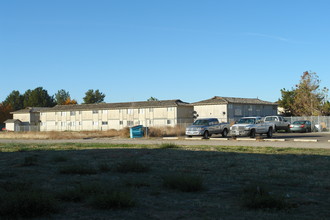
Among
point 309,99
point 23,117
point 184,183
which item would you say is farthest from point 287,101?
point 184,183

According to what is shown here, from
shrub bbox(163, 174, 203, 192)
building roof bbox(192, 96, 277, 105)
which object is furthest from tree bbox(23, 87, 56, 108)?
shrub bbox(163, 174, 203, 192)

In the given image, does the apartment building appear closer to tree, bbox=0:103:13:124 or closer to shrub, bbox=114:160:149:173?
tree, bbox=0:103:13:124

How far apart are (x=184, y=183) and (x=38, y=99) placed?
125977 millimetres

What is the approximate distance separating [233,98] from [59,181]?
5785cm

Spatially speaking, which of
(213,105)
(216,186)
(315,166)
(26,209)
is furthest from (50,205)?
(213,105)

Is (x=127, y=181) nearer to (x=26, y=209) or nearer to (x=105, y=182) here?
(x=105, y=182)

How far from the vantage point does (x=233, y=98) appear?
65.6m

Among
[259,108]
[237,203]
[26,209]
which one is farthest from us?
[259,108]

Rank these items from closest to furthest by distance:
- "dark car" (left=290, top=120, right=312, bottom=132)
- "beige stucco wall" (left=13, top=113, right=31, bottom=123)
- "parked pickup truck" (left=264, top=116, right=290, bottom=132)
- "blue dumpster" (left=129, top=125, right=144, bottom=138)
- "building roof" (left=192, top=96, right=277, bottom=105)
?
1. "blue dumpster" (left=129, top=125, right=144, bottom=138)
2. "parked pickup truck" (left=264, top=116, right=290, bottom=132)
3. "dark car" (left=290, top=120, right=312, bottom=132)
4. "building roof" (left=192, top=96, right=277, bottom=105)
5. "beige stucco wall" (left=13, top=113, right=31, bottom=123)

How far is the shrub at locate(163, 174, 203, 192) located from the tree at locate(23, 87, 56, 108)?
12340 cm

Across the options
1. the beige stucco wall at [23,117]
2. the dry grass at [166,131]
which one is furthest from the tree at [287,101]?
the beige stucco wall at [23,117]

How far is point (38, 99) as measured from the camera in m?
127

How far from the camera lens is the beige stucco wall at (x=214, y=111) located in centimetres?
6062

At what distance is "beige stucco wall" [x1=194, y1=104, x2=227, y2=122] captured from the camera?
60625 millimetres
